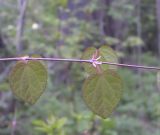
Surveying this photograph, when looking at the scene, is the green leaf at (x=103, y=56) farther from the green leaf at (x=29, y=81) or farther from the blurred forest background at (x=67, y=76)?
the blurred forest background at (x=67, y=76)

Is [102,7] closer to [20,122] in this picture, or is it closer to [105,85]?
[20,122]

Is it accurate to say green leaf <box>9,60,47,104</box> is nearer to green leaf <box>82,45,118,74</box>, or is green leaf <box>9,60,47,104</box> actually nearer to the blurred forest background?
green leaf <box>82,45,118,74</box>

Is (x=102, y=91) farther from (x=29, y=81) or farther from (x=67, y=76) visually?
(x=67, y=76)

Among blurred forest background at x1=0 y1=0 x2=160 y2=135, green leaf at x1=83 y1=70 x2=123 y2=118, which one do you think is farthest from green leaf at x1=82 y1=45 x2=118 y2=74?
blurred forest background at x1=0 y1=0 x2=160 y2=135

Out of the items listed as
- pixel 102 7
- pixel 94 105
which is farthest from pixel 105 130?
pixel 102 7

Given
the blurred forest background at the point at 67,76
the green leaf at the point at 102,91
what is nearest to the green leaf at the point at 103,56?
the green leaf at the point at 102,91

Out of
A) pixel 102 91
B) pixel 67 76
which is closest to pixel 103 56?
pixel 102 91
